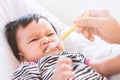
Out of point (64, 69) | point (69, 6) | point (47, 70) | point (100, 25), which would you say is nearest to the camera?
point (64, 69)

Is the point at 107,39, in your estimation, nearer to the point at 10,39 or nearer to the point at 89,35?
the point at 89,35

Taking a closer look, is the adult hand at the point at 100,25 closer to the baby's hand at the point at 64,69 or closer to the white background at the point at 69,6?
the baby's hand at the point at 64,69

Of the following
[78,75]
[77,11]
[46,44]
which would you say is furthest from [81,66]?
[77,11]

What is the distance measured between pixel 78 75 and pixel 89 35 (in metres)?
0.16

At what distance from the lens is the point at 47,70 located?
3.64 ft

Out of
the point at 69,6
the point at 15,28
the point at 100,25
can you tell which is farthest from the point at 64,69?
the point at 69,6

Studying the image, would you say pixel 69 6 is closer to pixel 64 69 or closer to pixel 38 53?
pixel 38 53

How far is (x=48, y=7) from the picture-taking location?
172cm

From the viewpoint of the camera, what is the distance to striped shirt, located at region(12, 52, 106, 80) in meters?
1.07

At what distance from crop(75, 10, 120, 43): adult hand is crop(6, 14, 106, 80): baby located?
134 millimetres

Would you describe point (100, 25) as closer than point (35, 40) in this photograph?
Yes

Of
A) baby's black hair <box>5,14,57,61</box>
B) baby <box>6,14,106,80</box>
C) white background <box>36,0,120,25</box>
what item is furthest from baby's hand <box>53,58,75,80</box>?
white background <box>36,0,120,25</box>

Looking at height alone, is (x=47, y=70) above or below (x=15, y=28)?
below

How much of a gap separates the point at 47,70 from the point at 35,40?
0.17 metres
